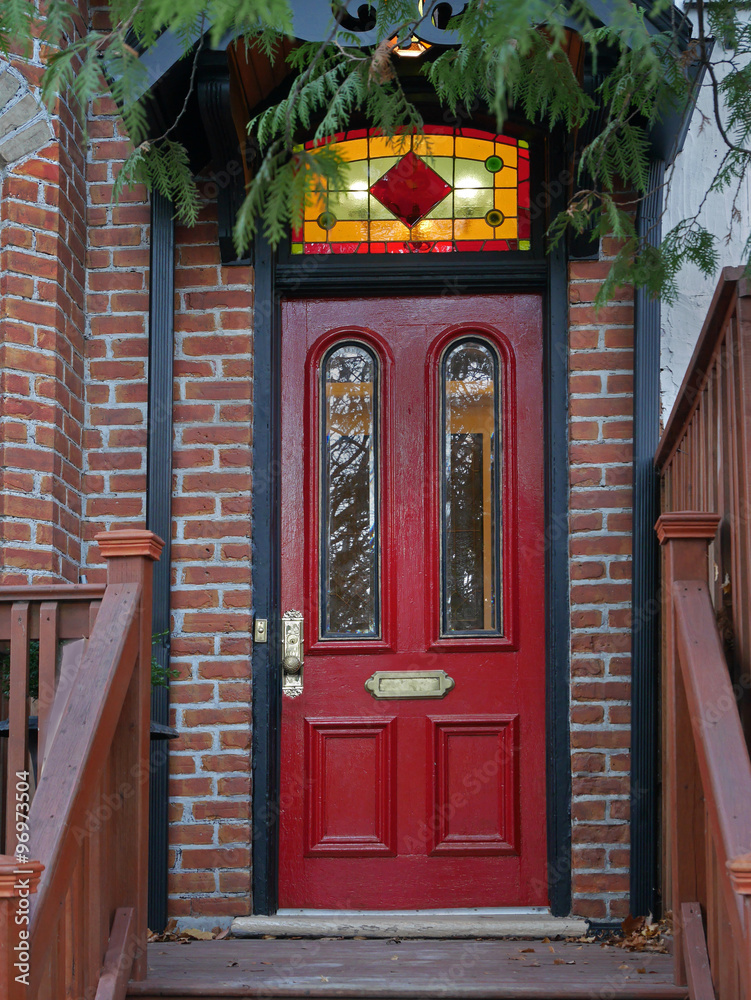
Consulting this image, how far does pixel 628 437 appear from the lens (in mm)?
4195

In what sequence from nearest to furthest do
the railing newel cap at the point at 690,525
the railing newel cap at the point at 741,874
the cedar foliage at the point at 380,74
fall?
the cedar foliage at the point at 380,74 → the railing newel cap at the point at 741,874 → the railing newel cap at the point at 690,525

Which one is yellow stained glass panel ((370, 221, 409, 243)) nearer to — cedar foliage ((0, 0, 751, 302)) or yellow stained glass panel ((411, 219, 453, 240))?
yellow stained glass panel ((411, 219, 453, 240))

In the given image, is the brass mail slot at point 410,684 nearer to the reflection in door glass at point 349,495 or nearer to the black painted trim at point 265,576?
the reflection in door glass at point 349,495

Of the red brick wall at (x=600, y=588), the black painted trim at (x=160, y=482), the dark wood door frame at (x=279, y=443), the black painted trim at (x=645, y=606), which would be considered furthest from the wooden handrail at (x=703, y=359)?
the black painted trim at (x=160, y=482)

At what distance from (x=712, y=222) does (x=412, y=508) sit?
1696 mm

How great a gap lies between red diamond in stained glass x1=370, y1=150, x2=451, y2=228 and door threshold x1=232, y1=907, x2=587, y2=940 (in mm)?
2635

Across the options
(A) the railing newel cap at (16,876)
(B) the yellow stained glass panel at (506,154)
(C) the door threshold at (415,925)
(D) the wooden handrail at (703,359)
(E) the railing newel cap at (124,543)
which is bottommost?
(C) the door threshold at (415,925)

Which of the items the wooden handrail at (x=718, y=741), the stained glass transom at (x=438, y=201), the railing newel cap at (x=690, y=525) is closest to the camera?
the wooden handrail at (x=718, y=741)

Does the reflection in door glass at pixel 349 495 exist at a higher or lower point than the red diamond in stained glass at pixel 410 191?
lower

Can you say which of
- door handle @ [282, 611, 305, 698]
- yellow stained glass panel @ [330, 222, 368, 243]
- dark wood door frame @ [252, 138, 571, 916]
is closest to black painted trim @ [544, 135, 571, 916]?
dark wood door frame @ [252, 138, 571, 916]

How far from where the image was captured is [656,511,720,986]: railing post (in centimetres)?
291

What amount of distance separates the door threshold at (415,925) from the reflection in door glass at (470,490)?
40.6 inches

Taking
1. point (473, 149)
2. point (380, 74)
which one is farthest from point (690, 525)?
point (473, 149)

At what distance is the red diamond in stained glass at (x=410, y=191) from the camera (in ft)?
14.6
